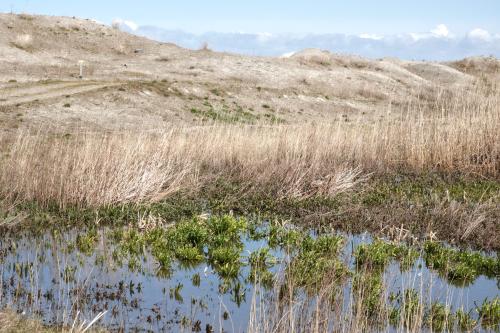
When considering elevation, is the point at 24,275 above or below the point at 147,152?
below

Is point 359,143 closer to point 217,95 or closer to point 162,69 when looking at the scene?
point 217,95

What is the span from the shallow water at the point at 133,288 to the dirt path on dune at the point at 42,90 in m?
13.1

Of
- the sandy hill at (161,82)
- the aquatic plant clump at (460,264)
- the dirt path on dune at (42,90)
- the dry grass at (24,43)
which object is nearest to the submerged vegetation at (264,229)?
the aquatic plant clump at (460,264)

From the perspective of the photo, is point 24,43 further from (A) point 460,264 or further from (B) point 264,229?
(A) point 460,264

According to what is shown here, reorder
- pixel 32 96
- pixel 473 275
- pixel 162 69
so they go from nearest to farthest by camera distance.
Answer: pixel 473 275, pixel 32 96, pixel 162 69

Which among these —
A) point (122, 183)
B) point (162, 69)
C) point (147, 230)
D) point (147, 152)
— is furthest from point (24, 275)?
point (162, 69)

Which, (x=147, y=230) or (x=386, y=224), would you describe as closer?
(x=147, y=230)

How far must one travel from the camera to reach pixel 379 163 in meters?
13.7

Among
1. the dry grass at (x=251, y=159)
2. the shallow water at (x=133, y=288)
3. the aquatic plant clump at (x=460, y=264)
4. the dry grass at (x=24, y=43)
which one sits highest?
the dry grass at (x=24, y=43)

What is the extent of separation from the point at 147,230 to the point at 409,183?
625 centimetres

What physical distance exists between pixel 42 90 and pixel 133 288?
1800cm

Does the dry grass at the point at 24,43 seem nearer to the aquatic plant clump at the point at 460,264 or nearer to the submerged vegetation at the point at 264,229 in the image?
the submerged vegetation at the point at 264,229

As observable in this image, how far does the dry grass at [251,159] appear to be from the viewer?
403 inches

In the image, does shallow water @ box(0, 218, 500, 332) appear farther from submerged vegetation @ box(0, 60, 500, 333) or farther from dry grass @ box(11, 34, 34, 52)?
dry grass @ box(11, 34, 34, 52)
